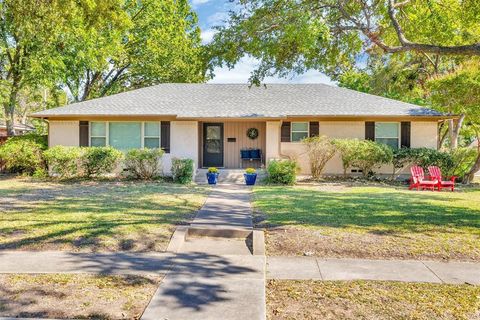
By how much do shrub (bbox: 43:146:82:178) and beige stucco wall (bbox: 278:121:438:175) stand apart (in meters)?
8.62

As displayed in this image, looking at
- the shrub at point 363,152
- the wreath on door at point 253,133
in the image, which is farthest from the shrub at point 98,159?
the shrub at point 363,152

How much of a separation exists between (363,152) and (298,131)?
3.36 meters

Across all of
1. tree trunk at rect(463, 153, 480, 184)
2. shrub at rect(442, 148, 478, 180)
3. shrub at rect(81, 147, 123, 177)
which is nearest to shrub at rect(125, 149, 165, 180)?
shrub at rect(81, 147, 123, 177)

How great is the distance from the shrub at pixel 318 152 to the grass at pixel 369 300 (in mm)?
11086

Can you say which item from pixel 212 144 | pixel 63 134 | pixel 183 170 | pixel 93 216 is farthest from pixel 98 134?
pixel 93 216

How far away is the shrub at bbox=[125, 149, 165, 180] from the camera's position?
15055mm

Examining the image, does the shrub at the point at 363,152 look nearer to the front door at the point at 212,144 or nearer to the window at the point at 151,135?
the front door at the point at 212,144

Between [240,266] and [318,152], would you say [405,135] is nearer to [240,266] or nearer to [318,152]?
[318,152]

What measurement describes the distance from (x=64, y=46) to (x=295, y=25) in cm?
1855

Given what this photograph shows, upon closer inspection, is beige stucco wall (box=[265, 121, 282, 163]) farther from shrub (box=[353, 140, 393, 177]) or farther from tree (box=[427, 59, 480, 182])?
tree (box=[427, 59, 480, 182])

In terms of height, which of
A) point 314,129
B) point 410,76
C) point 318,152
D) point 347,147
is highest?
point 410,76

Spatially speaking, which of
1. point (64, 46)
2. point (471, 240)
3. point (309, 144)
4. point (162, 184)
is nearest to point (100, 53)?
point (64, 46)

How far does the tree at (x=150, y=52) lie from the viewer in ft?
82.9

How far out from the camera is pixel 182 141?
664 inches
